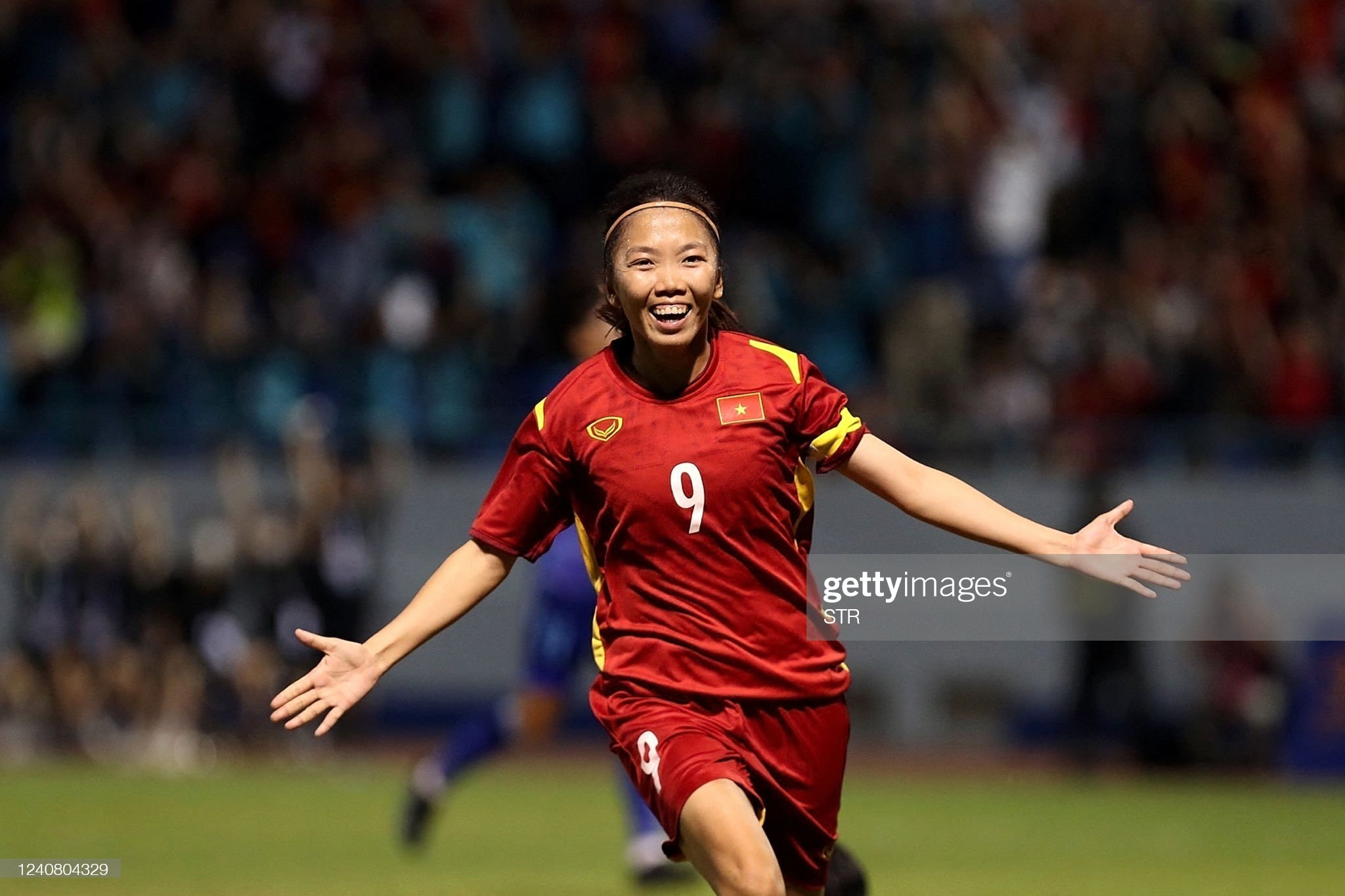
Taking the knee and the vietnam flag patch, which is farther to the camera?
the vietnam flag patch

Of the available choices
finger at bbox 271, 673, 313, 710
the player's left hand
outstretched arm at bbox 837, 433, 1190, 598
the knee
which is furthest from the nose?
the knee

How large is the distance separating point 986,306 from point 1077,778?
Answer: 13.5 feet

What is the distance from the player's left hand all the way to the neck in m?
1.17

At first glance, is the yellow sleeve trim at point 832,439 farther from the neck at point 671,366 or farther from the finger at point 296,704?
the finger at point 296,704

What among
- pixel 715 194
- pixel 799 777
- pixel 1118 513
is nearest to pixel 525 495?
pixel 799 777

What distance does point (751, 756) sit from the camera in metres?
6.01

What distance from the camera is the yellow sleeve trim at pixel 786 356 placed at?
6.22 m

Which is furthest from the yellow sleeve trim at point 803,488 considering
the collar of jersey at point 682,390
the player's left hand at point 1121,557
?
the player's left hand at point 1121,557

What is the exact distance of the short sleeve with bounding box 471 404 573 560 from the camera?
20.2 feet

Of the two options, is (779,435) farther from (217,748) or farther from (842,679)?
(217,748)

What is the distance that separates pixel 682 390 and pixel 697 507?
370 mm

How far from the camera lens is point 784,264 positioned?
60.0 feet

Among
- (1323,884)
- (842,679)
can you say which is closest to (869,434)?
(842,679)

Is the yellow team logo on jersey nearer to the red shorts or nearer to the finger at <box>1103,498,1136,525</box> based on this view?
the red shorts
